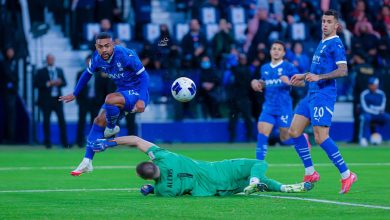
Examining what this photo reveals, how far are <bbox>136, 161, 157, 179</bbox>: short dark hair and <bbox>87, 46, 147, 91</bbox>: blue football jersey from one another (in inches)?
145

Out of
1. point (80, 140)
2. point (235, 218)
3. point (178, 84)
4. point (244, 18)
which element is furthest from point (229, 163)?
point (244, 18)

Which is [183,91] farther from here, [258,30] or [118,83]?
[258,30]

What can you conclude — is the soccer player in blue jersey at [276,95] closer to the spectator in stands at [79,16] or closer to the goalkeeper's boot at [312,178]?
the goalkeeper's boot at [312,178]

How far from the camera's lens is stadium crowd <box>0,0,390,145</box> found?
28625 mm

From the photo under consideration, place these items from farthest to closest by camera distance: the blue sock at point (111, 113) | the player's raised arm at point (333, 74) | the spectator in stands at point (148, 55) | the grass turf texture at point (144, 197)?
the spectator in stands at point (148, 55) → the blue sock at point (111, 113) → the player's raised arm at point (333, 74) → the grass turf texture at point (144, 197)

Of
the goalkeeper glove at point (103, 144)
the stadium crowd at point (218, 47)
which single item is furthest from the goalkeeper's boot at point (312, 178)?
the stadium crowd at point (218, 47)

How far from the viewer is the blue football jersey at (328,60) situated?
14125 mm

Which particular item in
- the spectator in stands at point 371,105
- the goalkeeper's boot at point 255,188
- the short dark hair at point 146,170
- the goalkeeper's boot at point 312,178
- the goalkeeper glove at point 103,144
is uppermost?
the goalkeeper glove at point 103,144

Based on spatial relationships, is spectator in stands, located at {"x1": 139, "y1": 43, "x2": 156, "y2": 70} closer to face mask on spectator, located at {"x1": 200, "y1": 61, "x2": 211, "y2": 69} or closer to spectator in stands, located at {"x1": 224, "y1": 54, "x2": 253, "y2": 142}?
face mask on spectator, located at {"x1": 200, "y1": 61, "x2": 211, "y2": 69}

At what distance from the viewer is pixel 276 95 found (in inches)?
723

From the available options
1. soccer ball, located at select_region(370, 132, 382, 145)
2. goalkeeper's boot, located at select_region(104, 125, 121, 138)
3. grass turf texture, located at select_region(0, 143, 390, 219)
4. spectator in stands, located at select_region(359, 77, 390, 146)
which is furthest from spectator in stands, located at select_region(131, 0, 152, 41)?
goalkeeper's boot, located at select_region(104, 125, 121, 138)

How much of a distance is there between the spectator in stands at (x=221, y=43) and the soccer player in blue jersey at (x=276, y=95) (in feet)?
35.8

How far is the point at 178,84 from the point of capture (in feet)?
53.9

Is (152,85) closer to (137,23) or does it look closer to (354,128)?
(137,23)
